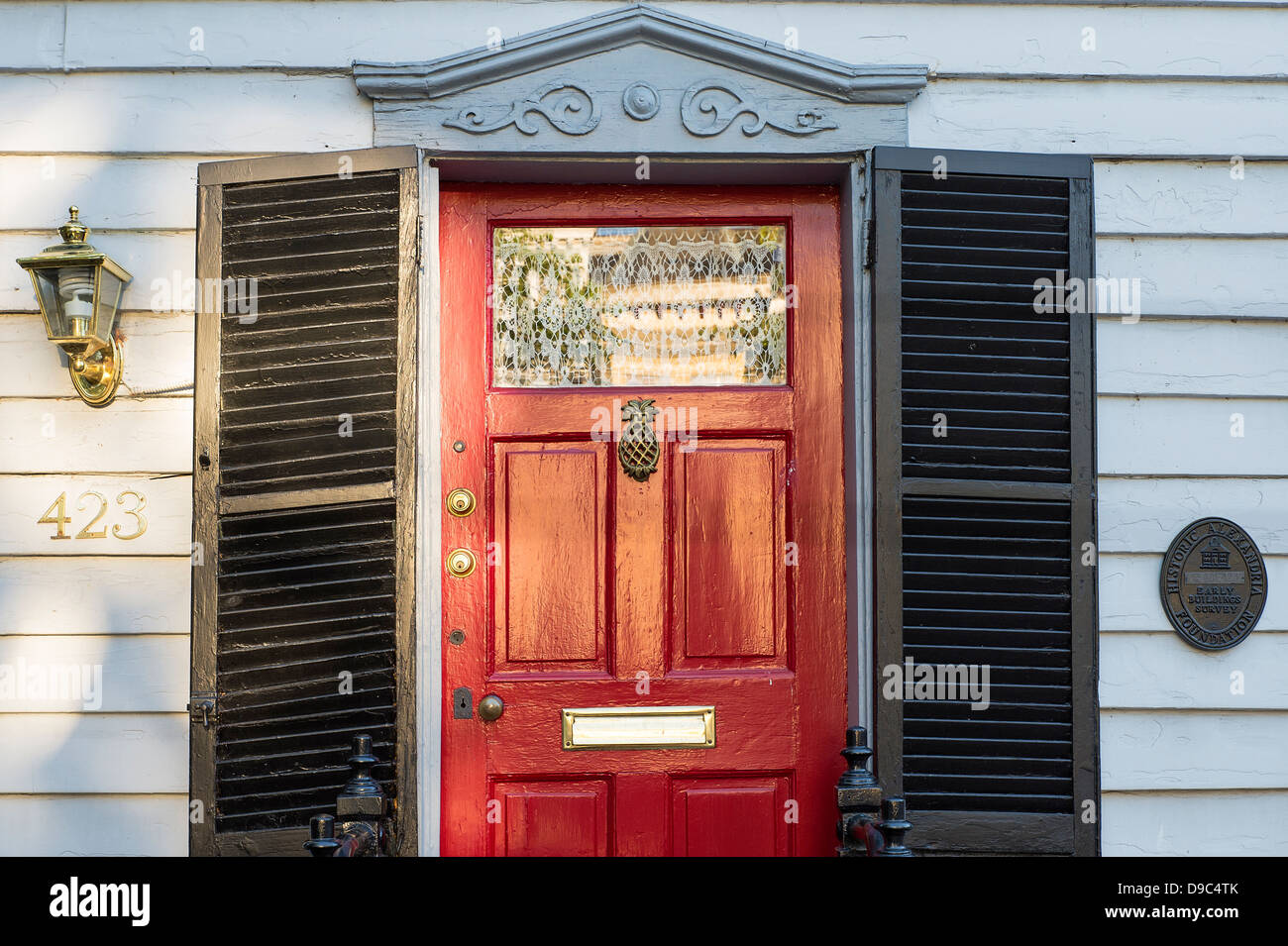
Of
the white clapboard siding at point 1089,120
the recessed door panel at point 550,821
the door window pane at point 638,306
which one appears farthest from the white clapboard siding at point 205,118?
the recessed door panel at point 550,821

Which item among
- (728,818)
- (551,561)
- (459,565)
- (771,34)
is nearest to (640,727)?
(728,818)

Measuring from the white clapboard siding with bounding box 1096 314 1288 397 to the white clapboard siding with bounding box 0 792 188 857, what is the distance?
305 cm

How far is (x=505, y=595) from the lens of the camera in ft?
13.3

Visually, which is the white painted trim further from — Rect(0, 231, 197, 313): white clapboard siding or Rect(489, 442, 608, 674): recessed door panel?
Rect(0, 231, 197, 313): white clapboard siding

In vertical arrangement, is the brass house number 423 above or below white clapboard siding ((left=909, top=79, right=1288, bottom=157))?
below

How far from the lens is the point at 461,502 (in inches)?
159

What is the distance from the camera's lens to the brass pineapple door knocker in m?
4.04

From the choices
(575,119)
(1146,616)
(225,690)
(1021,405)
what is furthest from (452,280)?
(1146,616)

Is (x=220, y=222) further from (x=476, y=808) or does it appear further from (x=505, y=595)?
(x=476, y=808)

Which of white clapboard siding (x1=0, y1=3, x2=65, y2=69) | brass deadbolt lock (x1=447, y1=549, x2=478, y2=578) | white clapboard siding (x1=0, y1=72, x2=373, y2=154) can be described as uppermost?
white clapboard siding (x1=0, y1=3, x2=65, y2=69)

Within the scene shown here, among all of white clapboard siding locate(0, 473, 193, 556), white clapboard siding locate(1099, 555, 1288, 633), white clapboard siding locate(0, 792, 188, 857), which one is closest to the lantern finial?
white clapboard siding locate(0, 473, 193, 556)

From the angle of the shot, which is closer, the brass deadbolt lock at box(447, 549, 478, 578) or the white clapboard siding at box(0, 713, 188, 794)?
the white clapboard siding at box(0, 713, 188, 794)
